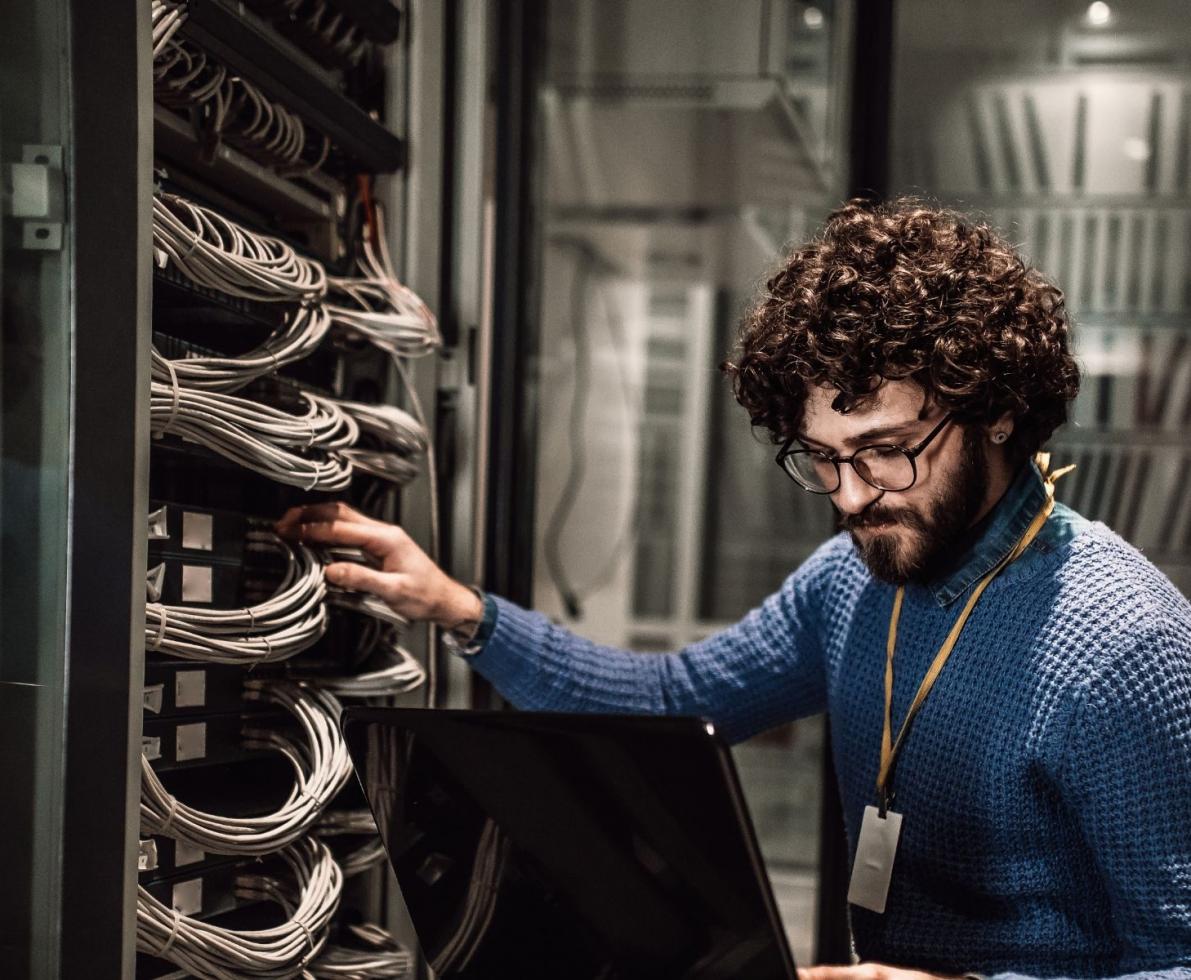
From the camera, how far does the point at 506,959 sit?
97 cm

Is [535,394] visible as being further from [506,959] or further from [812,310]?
[506,959]

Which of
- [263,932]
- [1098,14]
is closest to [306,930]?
[263,932]

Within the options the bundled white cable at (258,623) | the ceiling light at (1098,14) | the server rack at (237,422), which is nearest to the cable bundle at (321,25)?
the server rack at (237,422)

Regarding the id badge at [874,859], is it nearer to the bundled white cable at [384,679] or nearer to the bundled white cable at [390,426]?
the bundled white cable at [384,679]

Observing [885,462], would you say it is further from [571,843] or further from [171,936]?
[171,936]

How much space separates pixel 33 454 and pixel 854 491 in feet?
2.48

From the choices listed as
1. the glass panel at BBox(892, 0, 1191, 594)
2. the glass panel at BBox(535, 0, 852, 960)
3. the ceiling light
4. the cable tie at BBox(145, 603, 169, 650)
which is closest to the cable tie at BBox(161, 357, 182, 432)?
the cable tie at BBox(145, 603, 169, 650)

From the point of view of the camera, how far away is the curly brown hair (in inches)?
47.3

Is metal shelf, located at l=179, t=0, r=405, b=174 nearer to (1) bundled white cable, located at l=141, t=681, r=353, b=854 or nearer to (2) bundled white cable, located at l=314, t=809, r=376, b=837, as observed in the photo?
(1) bundled white cable, located at l=141, t=681, r=353, b=854

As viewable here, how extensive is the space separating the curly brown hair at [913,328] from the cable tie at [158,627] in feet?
2.14

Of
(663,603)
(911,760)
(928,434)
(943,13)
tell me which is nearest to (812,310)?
(928,434)

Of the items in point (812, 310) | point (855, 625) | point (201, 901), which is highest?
point (812, 310)

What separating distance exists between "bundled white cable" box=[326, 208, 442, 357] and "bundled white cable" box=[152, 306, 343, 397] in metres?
0.06

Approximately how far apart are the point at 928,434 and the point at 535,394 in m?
0.71
